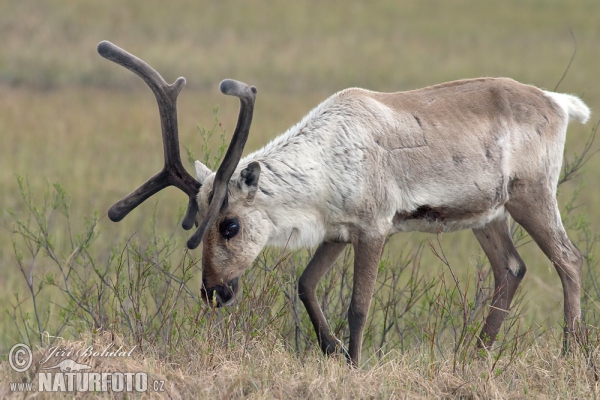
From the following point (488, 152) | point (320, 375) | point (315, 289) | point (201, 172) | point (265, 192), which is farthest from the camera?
point (488, 152)

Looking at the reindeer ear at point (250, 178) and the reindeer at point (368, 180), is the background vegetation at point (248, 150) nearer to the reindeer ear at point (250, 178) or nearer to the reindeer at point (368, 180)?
the reindeer at point (368, 180)

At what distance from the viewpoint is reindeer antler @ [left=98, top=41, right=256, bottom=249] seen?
16.4ft

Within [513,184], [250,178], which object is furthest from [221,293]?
[513,184]

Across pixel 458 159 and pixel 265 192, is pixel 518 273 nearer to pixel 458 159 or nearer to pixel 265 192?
pixel 458 159

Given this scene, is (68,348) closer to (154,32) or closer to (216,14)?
(154,32)

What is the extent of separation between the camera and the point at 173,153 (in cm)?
518

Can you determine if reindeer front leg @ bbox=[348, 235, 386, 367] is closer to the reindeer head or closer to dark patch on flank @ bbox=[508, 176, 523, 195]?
the reindeer head

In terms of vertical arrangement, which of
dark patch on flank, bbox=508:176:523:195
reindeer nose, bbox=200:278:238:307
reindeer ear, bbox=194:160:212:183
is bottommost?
reindeer nose, bbox=200:278:238:307

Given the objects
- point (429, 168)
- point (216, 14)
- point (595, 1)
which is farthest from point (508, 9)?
point (429, 168)

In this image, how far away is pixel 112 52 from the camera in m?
5.05

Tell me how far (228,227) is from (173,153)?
563 mm

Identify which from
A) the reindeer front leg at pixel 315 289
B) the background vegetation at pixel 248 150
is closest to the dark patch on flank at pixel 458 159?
the background vegetation at pixel 248 150

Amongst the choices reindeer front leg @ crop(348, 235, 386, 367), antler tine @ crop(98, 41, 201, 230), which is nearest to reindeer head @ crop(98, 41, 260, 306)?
antler tine @ crop(98, 41, 201, 230)

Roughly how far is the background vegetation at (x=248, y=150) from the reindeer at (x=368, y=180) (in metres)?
0.27
